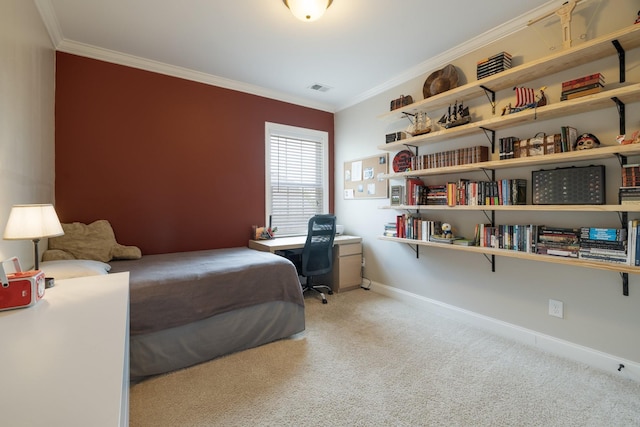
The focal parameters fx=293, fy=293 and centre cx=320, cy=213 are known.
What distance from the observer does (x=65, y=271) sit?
6.11 feet

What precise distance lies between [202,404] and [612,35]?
3.29 m

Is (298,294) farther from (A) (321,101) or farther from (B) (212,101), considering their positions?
(A) (321,101)

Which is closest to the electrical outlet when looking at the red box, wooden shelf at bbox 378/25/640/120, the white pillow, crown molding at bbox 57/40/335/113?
wooden shelf at bbox 378/25/640/120

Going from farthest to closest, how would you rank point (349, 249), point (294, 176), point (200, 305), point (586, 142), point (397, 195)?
point (294, 176) < point (349, 249) < point (397, 195) < point (200, 305) < point (586, 142)

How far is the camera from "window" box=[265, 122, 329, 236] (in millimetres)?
3992

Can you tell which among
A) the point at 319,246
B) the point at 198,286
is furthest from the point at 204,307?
the point at 319,246

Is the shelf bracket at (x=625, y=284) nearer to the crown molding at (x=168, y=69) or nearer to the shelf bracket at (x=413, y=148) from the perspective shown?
the shelf bracket at (x=413, y=148)

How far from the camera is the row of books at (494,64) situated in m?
2.36

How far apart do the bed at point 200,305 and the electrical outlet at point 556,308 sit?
78.7 inches

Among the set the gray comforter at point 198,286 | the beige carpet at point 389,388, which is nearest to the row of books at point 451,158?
the beige carpet at point 389,388

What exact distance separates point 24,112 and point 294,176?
277cm

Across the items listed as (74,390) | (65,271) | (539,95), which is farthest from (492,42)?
(65,271)

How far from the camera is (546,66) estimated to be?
2.13m

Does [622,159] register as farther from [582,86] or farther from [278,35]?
[278,35]
